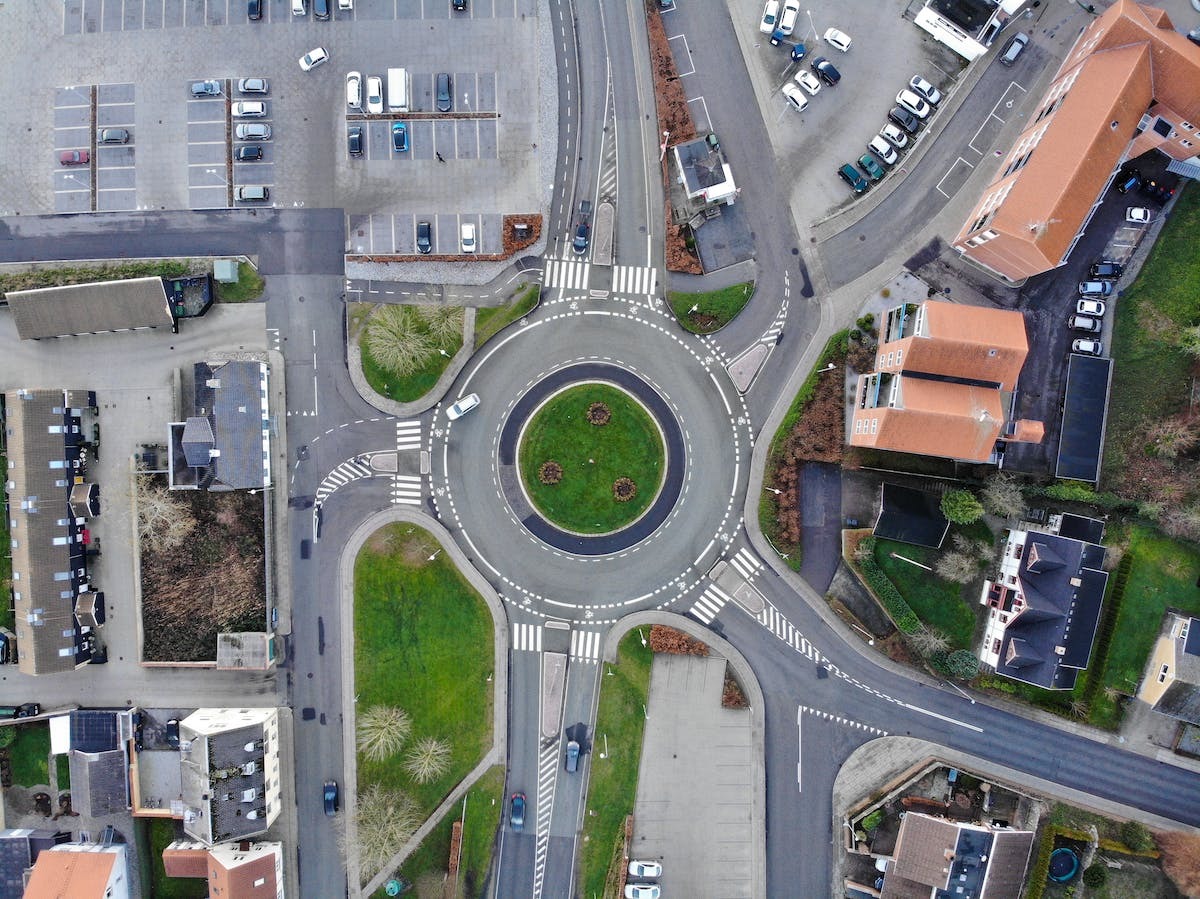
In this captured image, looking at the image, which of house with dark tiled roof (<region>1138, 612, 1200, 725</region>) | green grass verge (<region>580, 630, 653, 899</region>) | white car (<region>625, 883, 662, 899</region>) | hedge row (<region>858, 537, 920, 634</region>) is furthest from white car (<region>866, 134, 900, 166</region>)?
white car (<region>625, 883, 662, 899</region>)

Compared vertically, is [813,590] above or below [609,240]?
below

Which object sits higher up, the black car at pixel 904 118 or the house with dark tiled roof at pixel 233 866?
the black car at pixel 904 118

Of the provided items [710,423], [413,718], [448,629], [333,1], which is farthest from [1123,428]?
[333,1]

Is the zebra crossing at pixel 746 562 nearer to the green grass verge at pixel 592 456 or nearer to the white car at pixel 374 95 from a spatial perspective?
the green grass verge at pixel 592 456

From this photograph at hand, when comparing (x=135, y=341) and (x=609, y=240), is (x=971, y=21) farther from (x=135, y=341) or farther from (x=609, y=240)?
(x=135, y=341)

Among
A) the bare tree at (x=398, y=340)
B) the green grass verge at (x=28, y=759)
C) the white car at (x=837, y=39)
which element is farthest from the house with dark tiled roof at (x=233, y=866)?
the white car at (x=837, y=39)

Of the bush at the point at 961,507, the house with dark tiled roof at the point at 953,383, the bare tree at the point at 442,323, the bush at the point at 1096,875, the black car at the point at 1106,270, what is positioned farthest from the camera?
the bare tree at the point at 442,323

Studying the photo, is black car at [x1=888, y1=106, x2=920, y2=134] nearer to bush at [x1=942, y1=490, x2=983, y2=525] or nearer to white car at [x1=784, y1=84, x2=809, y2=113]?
white car at [x1=784, y1=84, x2=809, y2=113]
